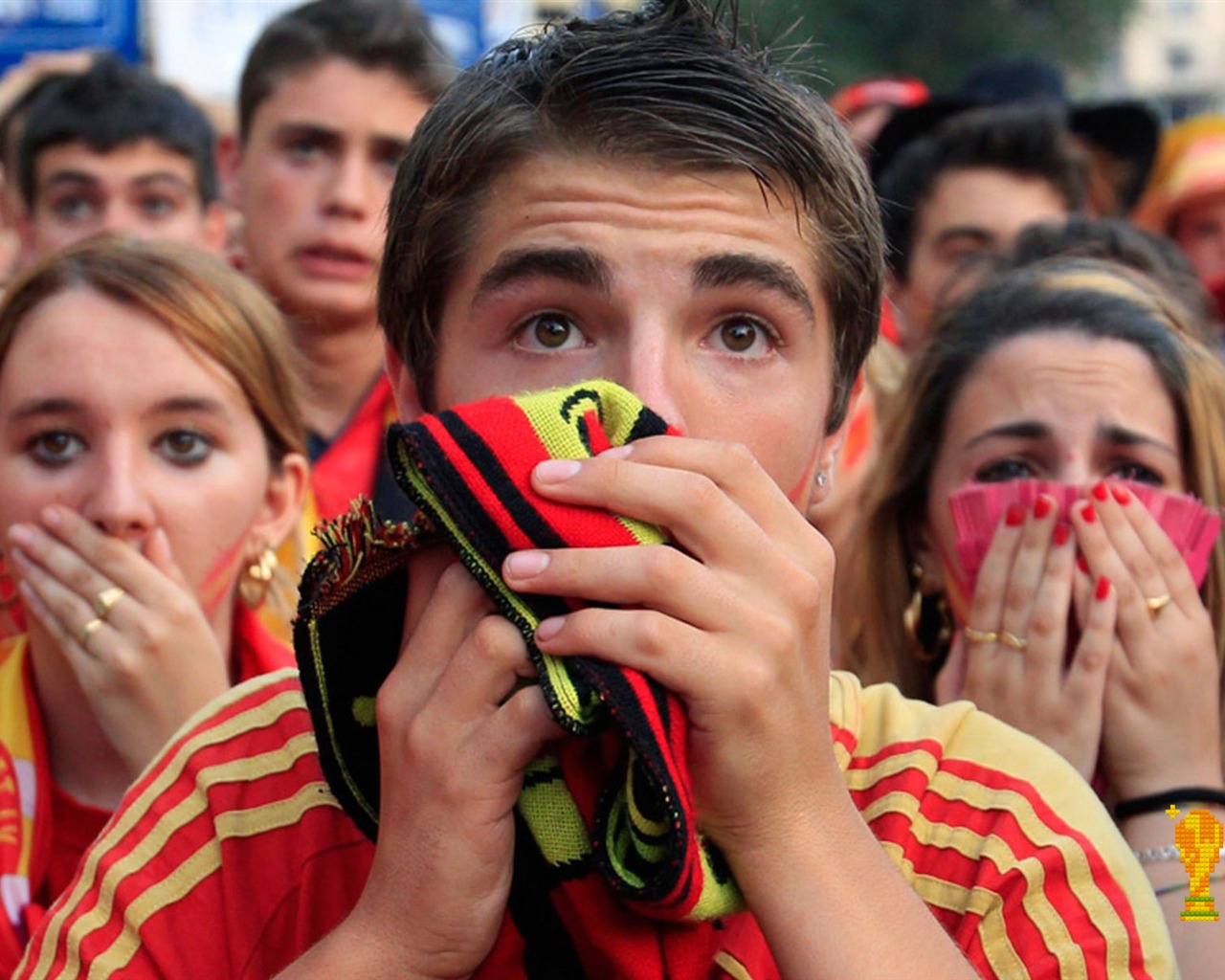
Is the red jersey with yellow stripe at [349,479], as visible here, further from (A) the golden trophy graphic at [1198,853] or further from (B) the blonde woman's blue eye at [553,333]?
(A) the golden trophy graphic at [1198,853]

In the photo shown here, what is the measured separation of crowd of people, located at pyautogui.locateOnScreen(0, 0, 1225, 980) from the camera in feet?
5.65

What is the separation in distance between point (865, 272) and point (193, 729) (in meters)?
1.14

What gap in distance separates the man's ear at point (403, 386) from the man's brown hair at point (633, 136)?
0.09 ft

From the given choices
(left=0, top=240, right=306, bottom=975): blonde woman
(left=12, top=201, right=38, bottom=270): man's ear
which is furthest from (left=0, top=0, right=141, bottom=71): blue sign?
(left=0, top=240, right=306, bottom=975): blonde woman

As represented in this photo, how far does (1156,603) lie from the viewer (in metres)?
2.90

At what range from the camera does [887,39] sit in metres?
22.0

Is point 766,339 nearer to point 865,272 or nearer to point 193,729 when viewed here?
point 865,272

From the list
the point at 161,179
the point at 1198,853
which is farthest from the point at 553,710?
the point at 161,179

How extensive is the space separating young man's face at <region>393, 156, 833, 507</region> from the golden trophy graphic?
1.02m

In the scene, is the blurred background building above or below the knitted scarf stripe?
above

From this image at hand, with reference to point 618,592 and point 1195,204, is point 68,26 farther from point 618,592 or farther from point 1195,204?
point 618,592

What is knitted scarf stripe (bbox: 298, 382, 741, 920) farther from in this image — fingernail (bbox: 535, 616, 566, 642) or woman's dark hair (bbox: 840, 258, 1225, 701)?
woman's dark hair (bbox: 840, 258, 1225, 701)

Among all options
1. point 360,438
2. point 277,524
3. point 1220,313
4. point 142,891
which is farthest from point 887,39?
point 142,891

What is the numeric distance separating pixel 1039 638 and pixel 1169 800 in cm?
34
